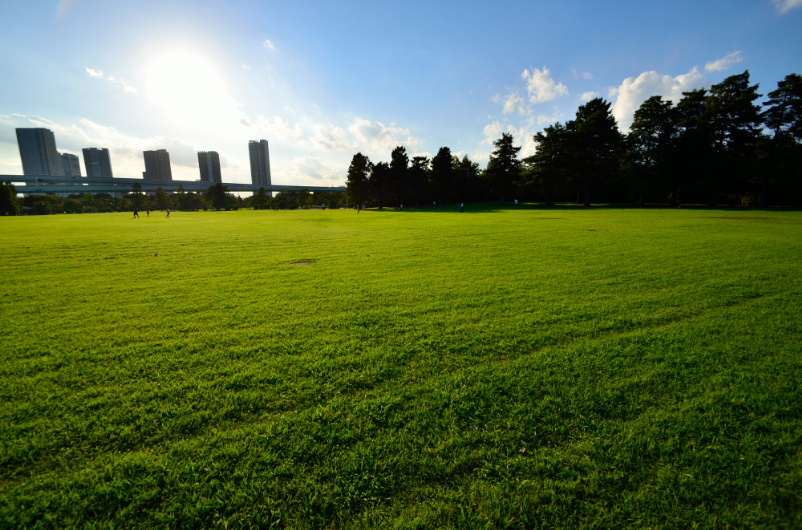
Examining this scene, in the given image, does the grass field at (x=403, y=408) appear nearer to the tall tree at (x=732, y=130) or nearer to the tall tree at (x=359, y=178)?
the tall tree at (x=732, y=130)

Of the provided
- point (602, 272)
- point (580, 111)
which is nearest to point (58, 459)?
point (602, 272)

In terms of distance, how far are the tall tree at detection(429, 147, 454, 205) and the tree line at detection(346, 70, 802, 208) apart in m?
0.33

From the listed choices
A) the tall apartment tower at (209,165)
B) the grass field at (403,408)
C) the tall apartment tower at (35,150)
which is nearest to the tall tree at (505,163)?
the grass field at (403,408)

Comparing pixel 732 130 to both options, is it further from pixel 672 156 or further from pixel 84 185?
pixel 84 185

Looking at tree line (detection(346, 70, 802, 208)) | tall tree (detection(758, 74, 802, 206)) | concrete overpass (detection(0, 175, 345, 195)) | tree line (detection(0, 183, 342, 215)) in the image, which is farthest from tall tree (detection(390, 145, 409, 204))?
concrete overpass (detection(0, 175, 345, 195))

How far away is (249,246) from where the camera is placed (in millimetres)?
12523

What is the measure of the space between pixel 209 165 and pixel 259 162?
101ft

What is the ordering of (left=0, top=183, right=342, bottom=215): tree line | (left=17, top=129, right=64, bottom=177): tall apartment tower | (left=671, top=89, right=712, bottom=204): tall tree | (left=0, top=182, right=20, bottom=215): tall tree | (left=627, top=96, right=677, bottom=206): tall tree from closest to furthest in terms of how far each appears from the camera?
(left=671, top=89, right=712, bottom=204): tall tree, (left=627, top=96, right=677, bottom=206): tall tree, (left=0, top=182, right=20, bottom=215): tall tree, (left=0, top=183, right=342, bottom=215): tree line, (left=17, top=129, right=64, bottom=177): tall apartment tower

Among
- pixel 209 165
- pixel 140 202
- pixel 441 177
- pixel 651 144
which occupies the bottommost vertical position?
pixel 140 202

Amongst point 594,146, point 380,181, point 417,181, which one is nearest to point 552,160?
point 594,146

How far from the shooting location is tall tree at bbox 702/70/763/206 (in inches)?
1399

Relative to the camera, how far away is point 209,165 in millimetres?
189000

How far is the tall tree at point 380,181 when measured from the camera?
60.7m

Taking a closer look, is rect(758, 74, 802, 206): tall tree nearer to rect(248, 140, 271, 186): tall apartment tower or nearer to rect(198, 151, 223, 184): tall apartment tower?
rect(248, 140, 271, 186): tall apartment tower
